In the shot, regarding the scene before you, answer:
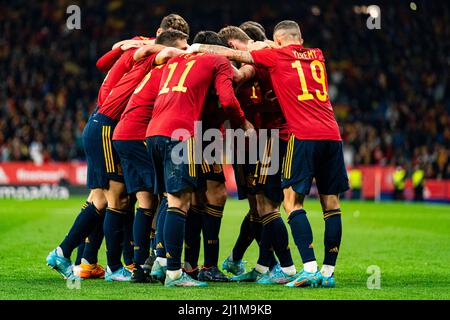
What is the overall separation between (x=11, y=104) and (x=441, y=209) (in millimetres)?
15339

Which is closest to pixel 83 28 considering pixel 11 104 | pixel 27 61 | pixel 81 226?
pixel 27 61

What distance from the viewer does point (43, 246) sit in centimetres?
1214

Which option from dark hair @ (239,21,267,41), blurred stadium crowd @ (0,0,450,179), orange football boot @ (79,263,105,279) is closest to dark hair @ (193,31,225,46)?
dark hair @ (239,21,267,41)

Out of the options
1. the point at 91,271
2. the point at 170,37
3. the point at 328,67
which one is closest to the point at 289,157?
the point at 170,37

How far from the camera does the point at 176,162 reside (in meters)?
7.75

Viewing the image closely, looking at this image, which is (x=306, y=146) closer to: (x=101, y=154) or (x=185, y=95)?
(x=185, y=95)

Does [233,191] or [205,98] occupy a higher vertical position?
[205,98]

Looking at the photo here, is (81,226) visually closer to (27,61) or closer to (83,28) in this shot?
(27,61)

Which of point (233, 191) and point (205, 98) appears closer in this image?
point (205, 98)

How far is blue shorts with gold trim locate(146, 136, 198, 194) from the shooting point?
304 inches

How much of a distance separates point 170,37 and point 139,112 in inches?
32.3

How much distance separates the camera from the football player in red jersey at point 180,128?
773 centimetres

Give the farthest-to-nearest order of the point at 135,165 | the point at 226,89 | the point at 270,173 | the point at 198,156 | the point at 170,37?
the point at 270,173
the point at 170,37
the point at 135,165
the point at 198,156
the point at 226,89

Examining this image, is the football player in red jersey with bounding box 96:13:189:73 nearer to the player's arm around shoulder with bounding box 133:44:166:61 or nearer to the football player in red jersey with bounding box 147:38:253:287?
the player's arm around shoulder with bounding box 133:44:166:61
